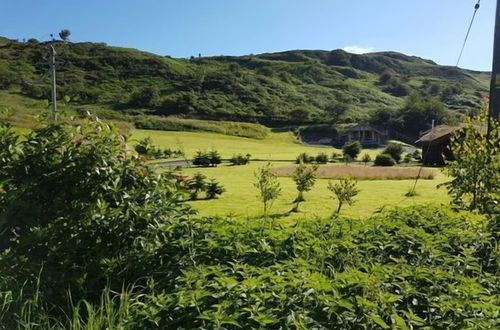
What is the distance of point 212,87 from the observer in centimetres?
13012

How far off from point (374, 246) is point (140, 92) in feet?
369

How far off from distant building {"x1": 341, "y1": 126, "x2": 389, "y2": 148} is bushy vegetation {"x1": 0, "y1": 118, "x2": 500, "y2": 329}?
271 feet

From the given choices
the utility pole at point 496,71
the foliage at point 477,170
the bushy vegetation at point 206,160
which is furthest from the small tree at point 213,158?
the utility pole at point 496,71

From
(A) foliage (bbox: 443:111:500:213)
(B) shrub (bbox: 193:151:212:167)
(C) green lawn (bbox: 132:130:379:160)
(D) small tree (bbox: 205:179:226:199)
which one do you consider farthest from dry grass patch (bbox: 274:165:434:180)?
(C) green lawn (bbox: 132:130:379:160)

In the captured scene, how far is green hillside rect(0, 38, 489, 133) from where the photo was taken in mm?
106812

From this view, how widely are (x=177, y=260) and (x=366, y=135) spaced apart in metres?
87.3

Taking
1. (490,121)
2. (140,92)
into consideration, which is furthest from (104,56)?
(490,121)

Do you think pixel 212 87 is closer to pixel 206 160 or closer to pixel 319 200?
pixel 206 160

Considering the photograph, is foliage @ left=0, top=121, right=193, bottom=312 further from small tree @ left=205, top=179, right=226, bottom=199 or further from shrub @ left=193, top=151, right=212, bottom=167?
shrub @ left=193, top=151, right=212, bottom=167

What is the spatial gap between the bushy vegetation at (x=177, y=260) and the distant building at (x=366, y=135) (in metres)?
82.5

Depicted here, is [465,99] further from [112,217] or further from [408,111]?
[112,217]

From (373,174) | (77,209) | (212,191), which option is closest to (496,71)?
(77,209)

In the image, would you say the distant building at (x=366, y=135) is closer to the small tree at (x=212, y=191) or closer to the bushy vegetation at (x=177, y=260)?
the small tree at (x=212, y=191)

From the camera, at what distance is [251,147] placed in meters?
65.9
